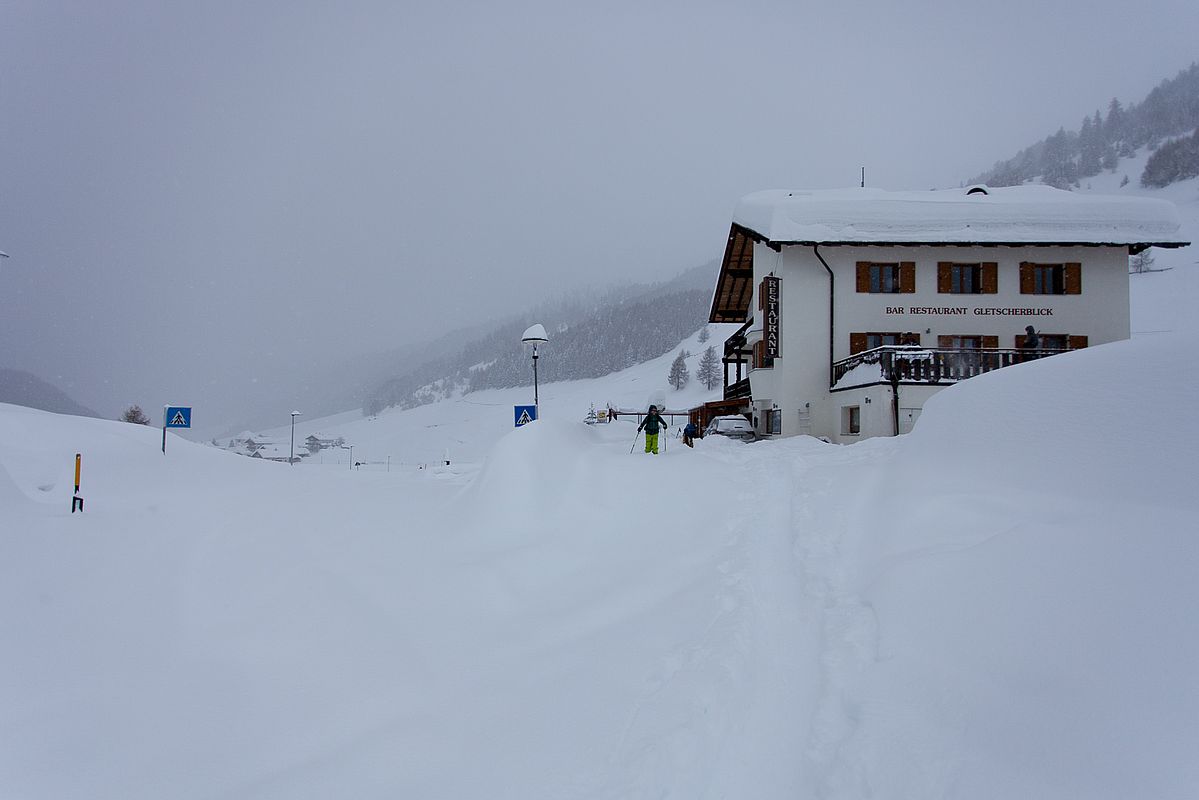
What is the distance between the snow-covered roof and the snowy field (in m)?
13.9

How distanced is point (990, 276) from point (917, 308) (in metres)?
2.96

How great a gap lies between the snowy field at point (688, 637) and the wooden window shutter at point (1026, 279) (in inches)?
647

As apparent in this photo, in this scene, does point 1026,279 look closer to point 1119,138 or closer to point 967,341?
point 967,341

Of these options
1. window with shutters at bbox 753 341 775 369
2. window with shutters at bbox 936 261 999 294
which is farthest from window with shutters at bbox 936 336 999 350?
window with shutters at bbox 753 341 775 369

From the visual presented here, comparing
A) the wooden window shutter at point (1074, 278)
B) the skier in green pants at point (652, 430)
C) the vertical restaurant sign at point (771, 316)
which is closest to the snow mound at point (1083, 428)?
the skier in green pants at point (652, 430)

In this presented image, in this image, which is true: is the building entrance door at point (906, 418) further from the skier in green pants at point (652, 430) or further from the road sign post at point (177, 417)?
the road sign post at point (177, 417)

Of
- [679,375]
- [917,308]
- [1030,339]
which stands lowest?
[1030,339]

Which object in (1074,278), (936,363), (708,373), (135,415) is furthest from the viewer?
(708,373)

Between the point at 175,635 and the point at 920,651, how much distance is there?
21.9ft

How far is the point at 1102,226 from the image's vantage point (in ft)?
68.4

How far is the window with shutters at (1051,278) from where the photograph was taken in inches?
834

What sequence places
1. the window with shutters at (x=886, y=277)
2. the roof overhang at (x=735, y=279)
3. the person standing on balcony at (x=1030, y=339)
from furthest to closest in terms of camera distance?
the roof overhang at (x=735, y=279) → the window with shutters at (x=886, y=277) → the person standing on balcony at (x=1030, y=339)

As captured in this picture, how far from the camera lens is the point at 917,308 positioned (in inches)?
842

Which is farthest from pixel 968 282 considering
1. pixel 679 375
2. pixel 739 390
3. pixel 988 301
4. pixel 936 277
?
pixel 679 375
